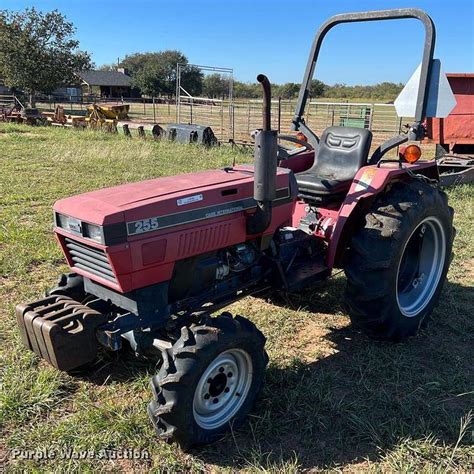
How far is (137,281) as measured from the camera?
2602mm

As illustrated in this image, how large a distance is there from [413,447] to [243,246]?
143 cm

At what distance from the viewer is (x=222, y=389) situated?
267cm

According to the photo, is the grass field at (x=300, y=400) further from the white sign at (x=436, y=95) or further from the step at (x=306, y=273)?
the white sign at (x=436, y=95)

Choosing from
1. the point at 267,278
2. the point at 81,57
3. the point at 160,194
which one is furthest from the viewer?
the point at 81,57

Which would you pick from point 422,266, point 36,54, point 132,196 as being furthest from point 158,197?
point 36,54

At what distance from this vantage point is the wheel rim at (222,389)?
255cm

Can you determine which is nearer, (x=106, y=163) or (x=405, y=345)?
(x=405, y=345)

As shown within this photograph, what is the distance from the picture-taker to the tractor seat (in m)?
3.62

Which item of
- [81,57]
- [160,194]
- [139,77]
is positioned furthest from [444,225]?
[139,77]

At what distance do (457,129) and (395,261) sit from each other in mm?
7348

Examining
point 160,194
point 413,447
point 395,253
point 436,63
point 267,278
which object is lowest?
point 413,447

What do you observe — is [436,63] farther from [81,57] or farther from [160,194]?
[81,57]

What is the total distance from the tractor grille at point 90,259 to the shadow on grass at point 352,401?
0.75m

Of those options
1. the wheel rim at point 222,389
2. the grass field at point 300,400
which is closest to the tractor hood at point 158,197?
the wheel rim at point 222,389
